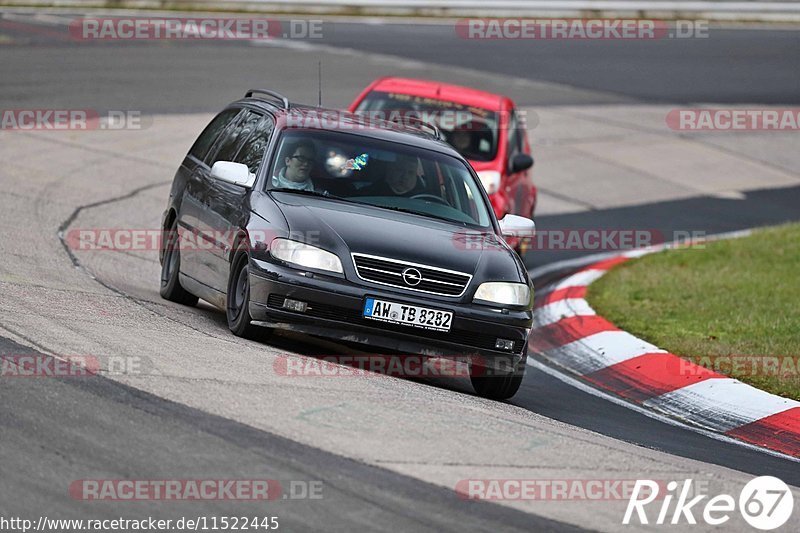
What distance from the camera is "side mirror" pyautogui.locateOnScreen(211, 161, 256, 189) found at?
9.36m

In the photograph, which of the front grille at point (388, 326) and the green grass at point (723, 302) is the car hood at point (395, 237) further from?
the green grass at point (723, 302)

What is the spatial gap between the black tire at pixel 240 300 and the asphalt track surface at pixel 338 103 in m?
0.57

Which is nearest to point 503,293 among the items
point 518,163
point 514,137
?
point 518,163

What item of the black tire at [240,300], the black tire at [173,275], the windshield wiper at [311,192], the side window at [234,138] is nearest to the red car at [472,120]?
the side window at [234,138]

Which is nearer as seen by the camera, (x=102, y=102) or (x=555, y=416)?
(x=555, y=416)

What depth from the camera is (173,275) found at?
10.6 metres

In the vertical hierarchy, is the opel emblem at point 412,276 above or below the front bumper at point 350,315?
above

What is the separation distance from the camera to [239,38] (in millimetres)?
28734

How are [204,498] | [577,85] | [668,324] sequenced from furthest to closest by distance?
[577,85], [668,324], [204,498]

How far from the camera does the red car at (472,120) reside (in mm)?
14430

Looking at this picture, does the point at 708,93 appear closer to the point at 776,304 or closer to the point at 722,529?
the point at 776,304

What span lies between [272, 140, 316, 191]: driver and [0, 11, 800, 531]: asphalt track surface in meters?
1.09

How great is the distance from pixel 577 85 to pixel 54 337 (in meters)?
20.9

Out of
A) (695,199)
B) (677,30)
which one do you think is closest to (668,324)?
(695,199)
